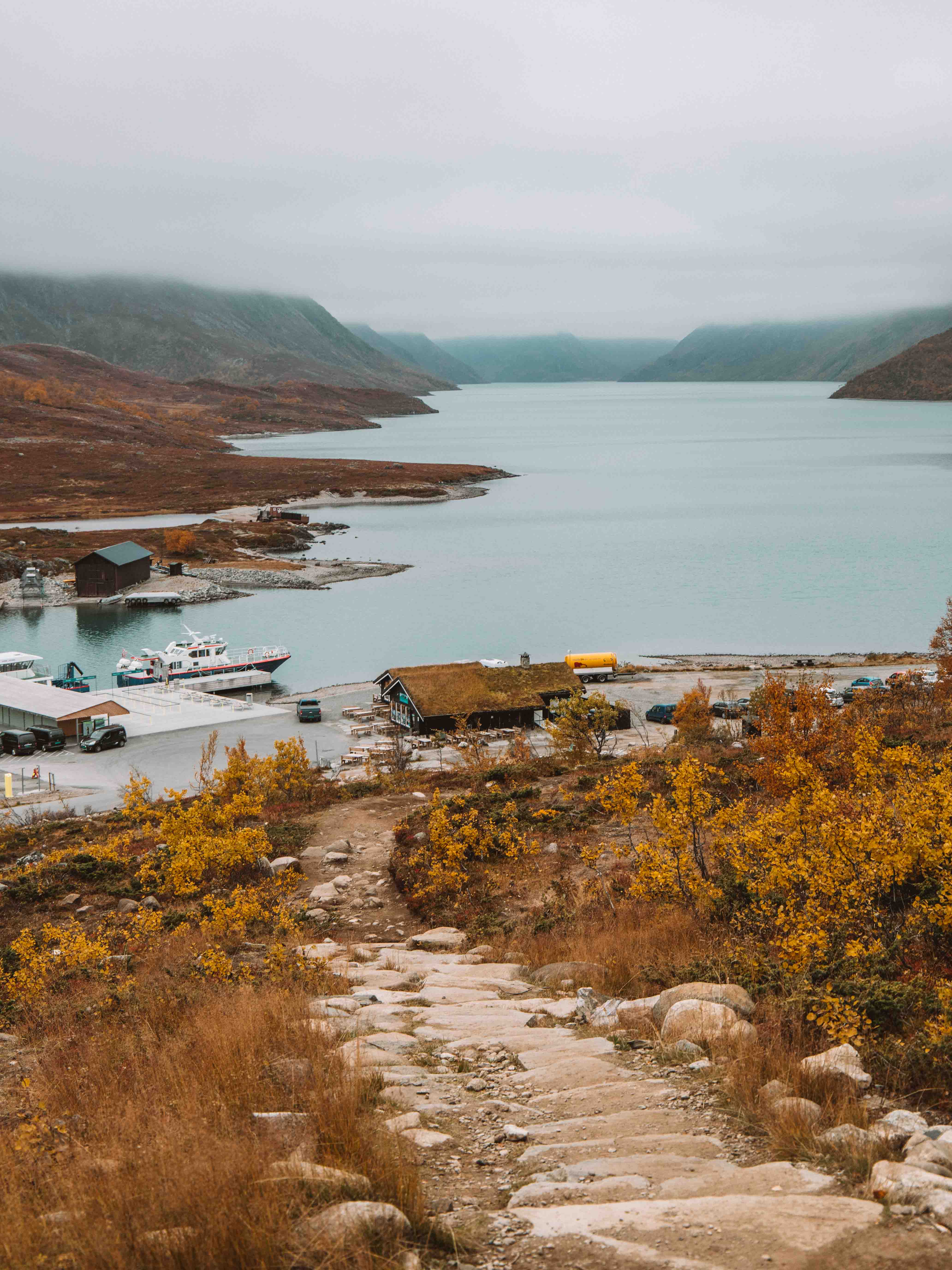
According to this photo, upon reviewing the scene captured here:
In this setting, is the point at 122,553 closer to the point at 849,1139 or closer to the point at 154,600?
the point at 154,600

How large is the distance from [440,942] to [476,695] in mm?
24263

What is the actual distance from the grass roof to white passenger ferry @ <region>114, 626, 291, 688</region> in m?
15.1

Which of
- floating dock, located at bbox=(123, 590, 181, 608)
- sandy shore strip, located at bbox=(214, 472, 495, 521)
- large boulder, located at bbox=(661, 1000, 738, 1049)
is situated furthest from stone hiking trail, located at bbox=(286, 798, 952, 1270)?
sandy shore strip, located at bbox=(214, 472, 495, 521)

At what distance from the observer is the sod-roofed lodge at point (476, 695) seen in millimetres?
36438

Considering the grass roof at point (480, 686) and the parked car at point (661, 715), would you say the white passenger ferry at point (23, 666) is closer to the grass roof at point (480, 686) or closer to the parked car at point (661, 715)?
the grass roof at point (480, 686)

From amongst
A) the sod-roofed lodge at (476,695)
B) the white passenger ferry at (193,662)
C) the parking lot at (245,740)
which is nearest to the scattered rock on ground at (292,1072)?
the parking lot at (245,740)

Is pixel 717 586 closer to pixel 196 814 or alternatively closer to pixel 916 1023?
pixel 196 814

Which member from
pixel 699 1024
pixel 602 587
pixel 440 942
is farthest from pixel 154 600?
pixel 699 1024

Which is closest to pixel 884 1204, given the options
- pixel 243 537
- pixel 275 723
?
pixel 275 723

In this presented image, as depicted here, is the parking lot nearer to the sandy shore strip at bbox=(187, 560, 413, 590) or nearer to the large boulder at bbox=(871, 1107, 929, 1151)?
the large boulder at bbox=(871, 1107, 929, 1151)

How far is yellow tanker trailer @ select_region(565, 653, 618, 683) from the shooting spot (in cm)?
4638

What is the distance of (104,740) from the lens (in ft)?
116

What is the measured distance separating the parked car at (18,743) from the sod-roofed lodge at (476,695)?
44.5ft

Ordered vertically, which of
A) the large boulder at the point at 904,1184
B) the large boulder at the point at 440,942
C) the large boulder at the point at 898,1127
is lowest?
the large boulder at the point at 440,942
